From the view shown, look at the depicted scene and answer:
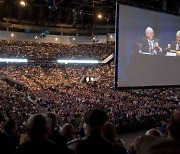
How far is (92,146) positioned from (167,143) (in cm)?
64

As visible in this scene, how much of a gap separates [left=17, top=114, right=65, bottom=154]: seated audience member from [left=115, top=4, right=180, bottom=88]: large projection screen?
336 inches

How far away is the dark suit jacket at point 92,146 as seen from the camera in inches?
94.7

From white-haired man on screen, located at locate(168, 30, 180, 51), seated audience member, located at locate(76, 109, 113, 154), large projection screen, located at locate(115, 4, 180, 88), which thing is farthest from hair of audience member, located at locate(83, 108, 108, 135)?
white-haired man on screen, located at locate(168, 30, 180, 51)

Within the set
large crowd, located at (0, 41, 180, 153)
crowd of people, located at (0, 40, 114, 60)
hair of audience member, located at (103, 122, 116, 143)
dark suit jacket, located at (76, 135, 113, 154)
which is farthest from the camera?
crowd of people, located at (0, 40, 114, 60)

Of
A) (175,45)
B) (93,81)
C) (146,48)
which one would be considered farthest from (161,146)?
(93,81)

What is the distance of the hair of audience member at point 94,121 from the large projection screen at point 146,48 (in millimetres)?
8452

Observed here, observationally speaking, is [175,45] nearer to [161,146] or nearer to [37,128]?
[37,128]

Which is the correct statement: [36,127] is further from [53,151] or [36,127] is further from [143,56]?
[143,56]

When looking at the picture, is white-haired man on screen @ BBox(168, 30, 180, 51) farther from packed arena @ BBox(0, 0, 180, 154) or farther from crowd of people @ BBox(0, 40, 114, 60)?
crowd of people @ BBox(0, 40, 114, 60)

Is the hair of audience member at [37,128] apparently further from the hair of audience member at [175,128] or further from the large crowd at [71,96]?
the large crowd at [71,96]

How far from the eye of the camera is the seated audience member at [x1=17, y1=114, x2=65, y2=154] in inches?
94.7

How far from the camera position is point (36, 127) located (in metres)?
2.45

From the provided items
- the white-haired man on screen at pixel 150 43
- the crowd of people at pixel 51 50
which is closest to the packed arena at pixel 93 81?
the white-haired man on screen at pixel 150 43

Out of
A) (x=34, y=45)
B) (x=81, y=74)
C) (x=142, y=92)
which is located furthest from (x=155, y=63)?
(x=34, y=45)
